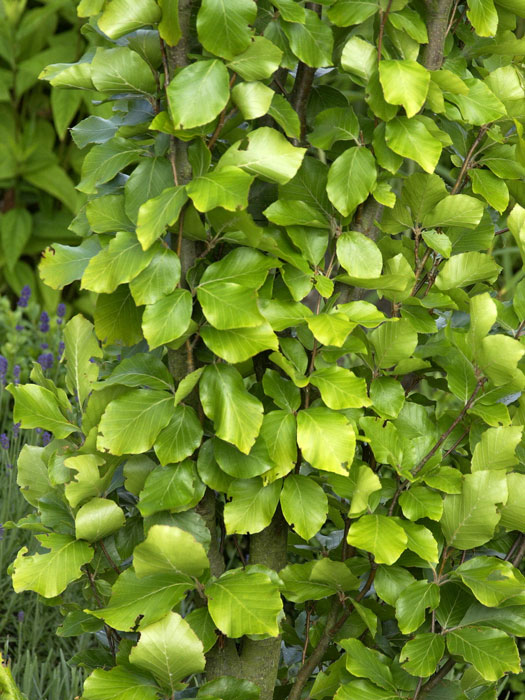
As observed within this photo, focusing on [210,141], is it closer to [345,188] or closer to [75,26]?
[345,188]

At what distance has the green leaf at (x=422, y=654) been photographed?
0.99 meters

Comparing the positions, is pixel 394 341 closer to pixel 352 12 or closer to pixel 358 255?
pixel 358 255

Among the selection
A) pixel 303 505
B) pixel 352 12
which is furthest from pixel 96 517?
pixel 352 12

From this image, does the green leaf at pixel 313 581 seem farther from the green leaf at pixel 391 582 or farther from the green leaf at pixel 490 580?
the green leaf at pixel 490 580

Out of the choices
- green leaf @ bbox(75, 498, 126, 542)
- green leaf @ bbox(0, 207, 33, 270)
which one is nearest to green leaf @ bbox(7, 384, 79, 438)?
green leaf @ bbox(75, 498, 126, 542)

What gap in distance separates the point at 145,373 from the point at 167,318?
13 centimetres

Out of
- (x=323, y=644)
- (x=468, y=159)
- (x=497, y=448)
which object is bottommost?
(x=323, y=644)

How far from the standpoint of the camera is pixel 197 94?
0.88 meters

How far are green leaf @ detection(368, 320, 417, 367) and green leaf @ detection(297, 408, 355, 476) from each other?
130 mm

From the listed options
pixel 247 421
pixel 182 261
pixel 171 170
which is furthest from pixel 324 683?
pixel 171 170

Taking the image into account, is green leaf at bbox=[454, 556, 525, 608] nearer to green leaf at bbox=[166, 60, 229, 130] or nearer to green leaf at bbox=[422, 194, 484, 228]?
green leaf at bbox=[422, 194, 484, 228]

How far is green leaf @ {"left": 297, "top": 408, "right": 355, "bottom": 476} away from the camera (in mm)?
933

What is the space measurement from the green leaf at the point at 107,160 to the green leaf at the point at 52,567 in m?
0.46

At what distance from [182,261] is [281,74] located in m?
0.32
